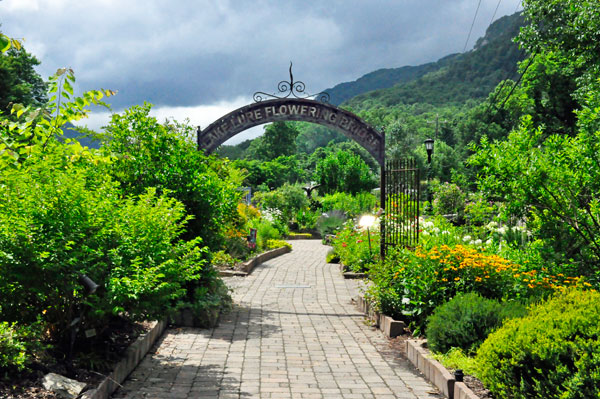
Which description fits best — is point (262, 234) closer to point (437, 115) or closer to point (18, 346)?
point (18, 346)

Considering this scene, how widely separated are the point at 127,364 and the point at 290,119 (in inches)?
272

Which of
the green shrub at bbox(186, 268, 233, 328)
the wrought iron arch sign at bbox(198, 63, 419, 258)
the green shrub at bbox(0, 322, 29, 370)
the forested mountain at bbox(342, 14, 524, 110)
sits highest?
the forested mountain at bbox(342, 14, 524, 110)

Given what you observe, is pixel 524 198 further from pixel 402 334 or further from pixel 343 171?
pixel 343 171

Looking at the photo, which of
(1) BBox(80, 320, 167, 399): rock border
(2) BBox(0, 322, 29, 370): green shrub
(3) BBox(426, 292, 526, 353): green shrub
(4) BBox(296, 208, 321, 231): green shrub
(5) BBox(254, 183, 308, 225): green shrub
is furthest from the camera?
(4) BBox(296, 208, 321, 231): green shrub

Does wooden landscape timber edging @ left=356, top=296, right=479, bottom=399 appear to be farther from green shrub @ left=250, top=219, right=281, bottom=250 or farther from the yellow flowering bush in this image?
green shrub @ left=250, top=219, right=281, bottom=250

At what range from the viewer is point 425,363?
582 centimetres

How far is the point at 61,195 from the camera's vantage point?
481cm

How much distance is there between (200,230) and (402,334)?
349cm

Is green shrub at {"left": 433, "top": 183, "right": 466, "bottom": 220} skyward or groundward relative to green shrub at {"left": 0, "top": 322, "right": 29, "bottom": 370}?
skyward

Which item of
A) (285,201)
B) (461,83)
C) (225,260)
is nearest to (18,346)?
(225,260)

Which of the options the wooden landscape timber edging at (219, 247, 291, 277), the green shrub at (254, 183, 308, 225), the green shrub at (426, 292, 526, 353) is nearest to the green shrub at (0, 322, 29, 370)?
the green shrub at (426, 292, 526, 353)

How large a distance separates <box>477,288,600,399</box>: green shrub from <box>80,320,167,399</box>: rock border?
3.26m

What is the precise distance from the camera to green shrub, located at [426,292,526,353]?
576cm

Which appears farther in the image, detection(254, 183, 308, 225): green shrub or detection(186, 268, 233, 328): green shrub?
detection(254, 183, 308, 225): green shrub
